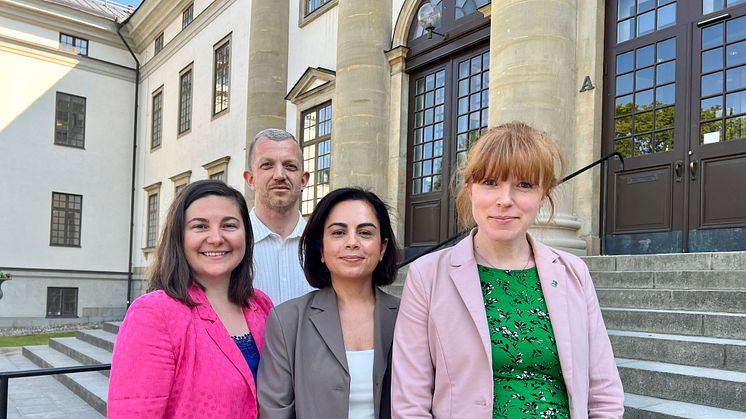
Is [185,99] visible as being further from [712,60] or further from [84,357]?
[712,60]

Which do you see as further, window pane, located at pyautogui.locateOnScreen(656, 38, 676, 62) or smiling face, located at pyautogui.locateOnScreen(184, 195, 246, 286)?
window pane, located at pyautogui.locateOnScreen(656, 38, 676, 62)

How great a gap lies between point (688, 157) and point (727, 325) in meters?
3.50

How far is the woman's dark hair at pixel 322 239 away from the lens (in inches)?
96.9

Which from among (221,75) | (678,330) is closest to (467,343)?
(678,330)

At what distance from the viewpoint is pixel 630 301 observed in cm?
575

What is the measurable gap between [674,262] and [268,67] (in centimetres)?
1205

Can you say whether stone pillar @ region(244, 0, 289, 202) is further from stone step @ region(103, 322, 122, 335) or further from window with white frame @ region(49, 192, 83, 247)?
window with white frame @ region(49, 192, 83, 247)

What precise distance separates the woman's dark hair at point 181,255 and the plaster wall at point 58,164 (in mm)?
24219

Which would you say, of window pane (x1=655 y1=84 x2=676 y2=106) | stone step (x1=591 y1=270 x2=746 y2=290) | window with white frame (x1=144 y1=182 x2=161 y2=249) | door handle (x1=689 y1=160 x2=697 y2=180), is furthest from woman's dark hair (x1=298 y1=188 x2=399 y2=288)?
window with white frame (x1=144 y1=182 x2=161 y2=249)

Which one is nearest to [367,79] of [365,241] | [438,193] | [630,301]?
[438,193]

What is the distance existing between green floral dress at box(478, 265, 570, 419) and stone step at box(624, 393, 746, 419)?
198 cm

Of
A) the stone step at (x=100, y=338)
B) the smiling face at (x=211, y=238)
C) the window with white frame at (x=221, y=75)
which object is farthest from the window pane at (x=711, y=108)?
the window with white frame at (x=221, y=75)

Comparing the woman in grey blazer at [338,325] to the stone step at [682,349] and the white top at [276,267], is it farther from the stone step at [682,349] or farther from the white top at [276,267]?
the stone step at [682,349]

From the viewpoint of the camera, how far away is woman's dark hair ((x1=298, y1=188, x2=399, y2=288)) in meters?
2.46
